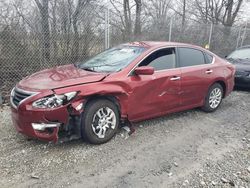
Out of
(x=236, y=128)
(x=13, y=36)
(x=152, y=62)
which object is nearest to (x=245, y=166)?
(x=236, y=128)

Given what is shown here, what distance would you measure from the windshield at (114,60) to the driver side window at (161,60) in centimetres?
21

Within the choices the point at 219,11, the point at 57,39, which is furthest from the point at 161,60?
the point at 219,11

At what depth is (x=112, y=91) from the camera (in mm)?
3936

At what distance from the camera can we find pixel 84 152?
3742 millimetres

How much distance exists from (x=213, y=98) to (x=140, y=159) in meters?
2.90

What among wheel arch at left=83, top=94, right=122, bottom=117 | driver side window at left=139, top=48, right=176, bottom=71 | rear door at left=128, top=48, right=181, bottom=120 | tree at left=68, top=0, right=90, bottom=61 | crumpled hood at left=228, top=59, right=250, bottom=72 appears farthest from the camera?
crumpled hood at left=228, top=59, right=250, bottom=72

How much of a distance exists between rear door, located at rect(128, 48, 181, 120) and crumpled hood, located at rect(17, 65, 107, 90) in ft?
2.19

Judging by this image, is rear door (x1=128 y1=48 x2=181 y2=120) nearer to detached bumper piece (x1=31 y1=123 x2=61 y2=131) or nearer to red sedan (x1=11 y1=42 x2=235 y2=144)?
red sedan (x1=11 y1=42 x2=235 y2=144)

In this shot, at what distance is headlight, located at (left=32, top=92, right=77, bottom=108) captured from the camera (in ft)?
11.4

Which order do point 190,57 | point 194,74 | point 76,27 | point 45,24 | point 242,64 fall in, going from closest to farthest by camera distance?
point 194,74, point 190,57, point 45,24, point 76,27, point 242,64

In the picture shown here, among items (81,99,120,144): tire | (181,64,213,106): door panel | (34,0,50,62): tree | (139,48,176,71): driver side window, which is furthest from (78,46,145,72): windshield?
(34,0,50,62): tree

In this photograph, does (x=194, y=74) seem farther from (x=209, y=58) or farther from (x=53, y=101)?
(x=53, y=101)

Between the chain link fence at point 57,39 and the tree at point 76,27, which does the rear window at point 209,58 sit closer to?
the chain link fence at point 57,39

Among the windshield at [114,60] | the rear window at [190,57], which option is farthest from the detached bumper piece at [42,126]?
the rear window at [190,57]
